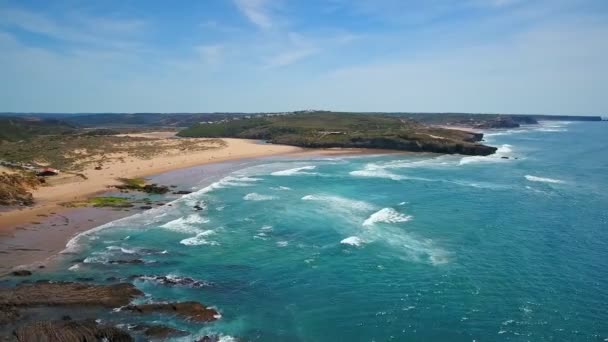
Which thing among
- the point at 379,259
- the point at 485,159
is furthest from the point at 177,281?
the point at 485,159

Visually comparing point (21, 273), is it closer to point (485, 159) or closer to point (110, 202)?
point (110, 202)

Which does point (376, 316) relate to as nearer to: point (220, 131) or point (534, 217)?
point (534, 217)

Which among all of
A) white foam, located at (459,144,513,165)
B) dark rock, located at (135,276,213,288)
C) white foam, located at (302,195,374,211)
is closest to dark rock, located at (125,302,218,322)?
dark rock, located at (135,276,213,288)

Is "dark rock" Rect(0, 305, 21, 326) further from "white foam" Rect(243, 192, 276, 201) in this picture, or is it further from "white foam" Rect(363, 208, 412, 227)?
"white foam" Rect(243, 192, 276, 201)

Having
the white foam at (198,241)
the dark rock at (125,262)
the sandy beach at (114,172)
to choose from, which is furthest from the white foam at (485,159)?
the dark rock at (125,262)

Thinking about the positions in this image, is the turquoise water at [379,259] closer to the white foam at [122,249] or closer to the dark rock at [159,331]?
the white foam at [122,249]

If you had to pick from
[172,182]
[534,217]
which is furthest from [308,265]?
[172,182]

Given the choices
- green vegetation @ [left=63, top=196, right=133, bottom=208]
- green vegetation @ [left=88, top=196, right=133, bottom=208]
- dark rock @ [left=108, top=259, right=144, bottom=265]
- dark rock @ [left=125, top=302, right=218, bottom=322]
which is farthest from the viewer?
green vegetation @ [left=88, top=196, right=133, bottom=208]
